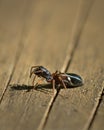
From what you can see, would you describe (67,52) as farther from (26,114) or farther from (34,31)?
(26,114)

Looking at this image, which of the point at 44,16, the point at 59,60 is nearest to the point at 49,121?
the point at 59,60

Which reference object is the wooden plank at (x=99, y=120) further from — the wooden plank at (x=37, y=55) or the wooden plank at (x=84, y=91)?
the wooden plank at (x=37, y=55)

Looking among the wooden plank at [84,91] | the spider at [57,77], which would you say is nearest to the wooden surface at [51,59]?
the wooden plank at [84,91]

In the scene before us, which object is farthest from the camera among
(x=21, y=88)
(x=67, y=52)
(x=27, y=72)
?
(x=67, y=52)

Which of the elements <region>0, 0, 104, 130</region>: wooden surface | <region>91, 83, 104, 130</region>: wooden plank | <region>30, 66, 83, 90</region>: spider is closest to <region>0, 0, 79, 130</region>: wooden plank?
<region>0, 0, 104, 130</region>: wooden surface

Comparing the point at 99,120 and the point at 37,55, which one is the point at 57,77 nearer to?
the point at 37,55

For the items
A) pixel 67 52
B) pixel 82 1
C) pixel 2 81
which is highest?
pixel 82 1
